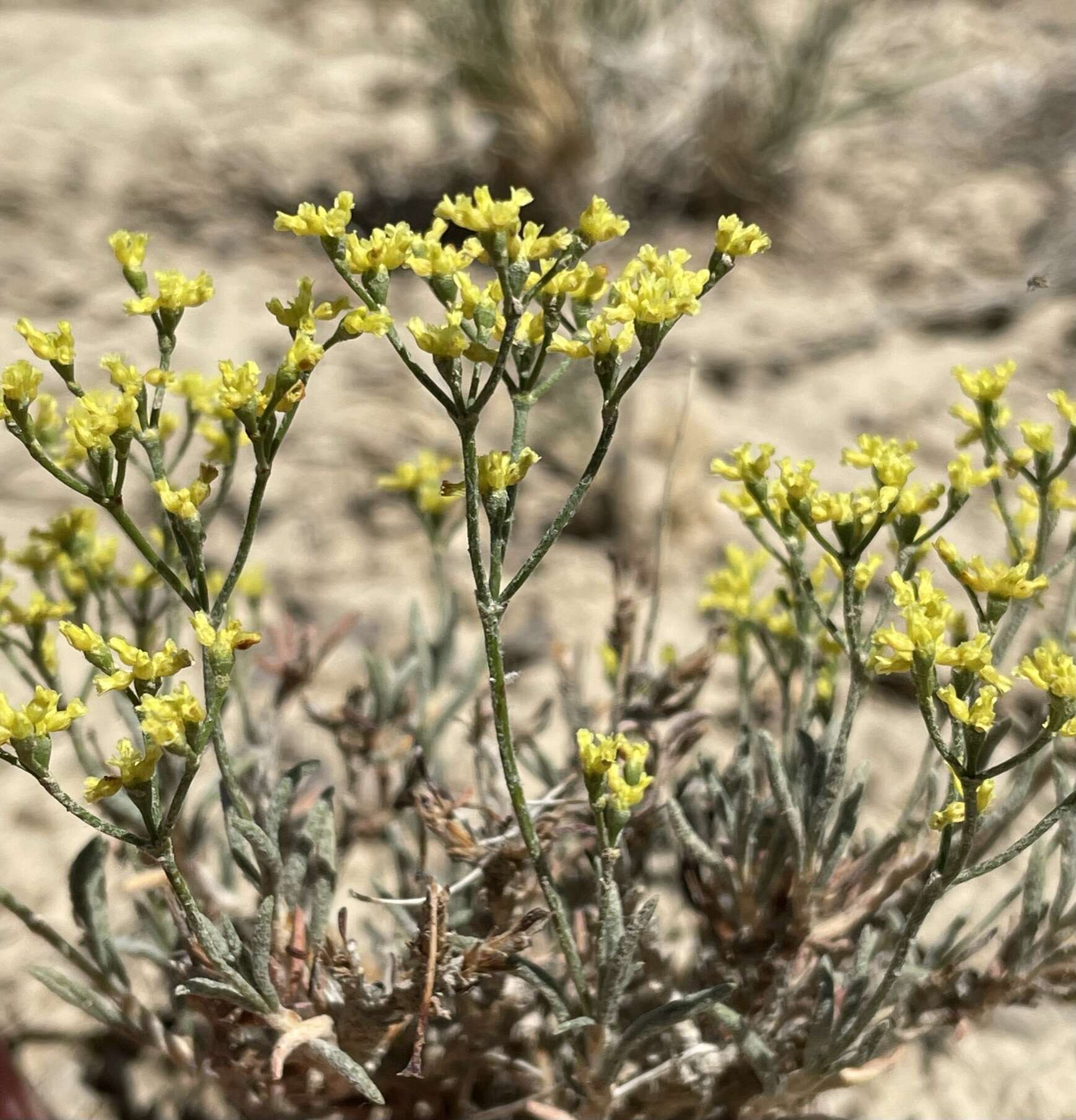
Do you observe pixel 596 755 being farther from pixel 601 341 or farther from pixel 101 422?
pixel 101 422

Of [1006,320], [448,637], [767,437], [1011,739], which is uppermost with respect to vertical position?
[1006,320]

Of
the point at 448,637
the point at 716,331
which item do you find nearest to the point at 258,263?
the point at 716,331

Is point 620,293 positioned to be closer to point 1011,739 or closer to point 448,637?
point 448,637

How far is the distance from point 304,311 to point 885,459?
76 centimetres

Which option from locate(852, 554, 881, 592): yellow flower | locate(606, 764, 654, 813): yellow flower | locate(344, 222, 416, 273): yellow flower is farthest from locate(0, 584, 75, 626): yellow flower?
locate(852, 554, 881, 592): yellow flower

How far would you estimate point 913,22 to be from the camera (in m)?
5.09

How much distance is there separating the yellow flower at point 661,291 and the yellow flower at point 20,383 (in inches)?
27.3

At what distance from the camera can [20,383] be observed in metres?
1.33

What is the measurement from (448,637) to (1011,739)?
4.89 feet

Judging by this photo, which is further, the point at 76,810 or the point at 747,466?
the point at 747,466

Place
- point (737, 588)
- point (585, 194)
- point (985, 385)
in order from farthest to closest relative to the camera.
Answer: point (585, 194), point (737, 588), point (985, 385)

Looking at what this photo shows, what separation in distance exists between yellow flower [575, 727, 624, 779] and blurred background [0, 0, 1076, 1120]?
1634mm

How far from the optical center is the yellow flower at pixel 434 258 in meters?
1.31

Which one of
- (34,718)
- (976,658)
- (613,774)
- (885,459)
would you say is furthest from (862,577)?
(34,718)
